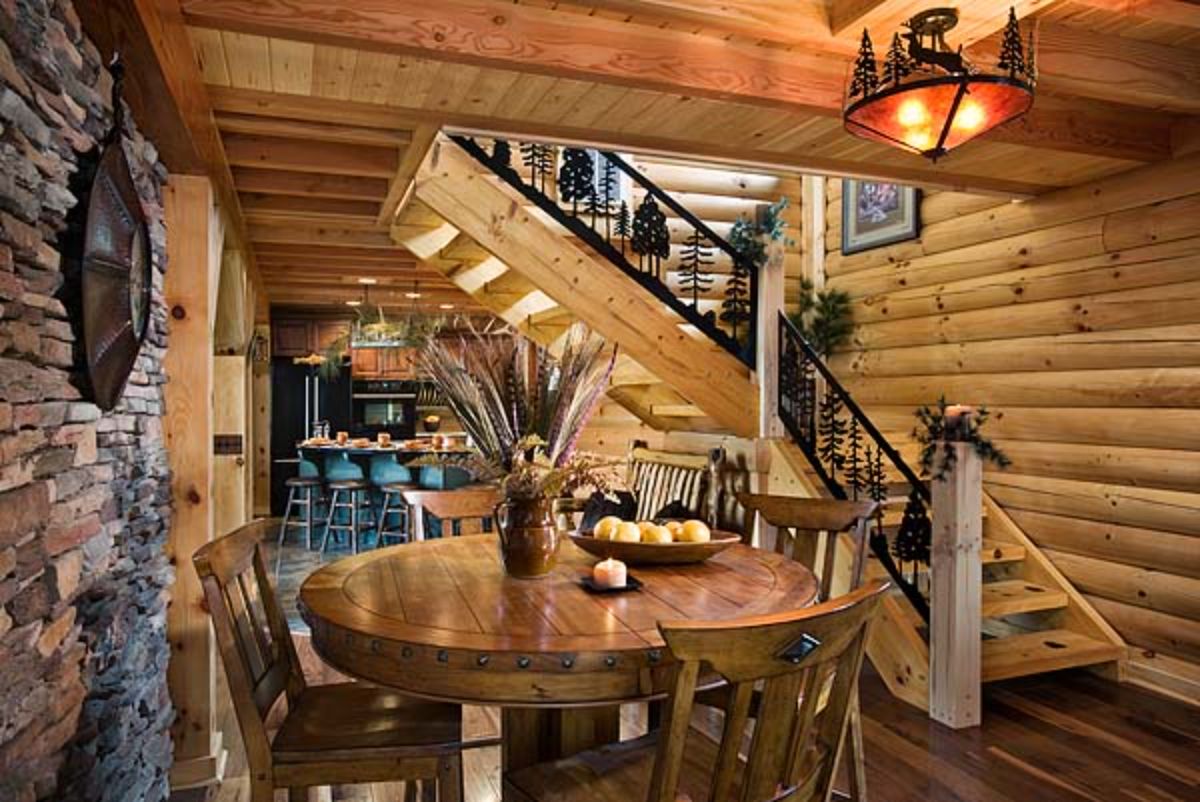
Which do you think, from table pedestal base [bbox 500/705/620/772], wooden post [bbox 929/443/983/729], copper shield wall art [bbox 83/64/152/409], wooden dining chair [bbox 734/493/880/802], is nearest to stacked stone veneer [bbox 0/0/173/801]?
copper shield wall art [bbox 83/64/152/409]

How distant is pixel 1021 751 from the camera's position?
10.4 feet

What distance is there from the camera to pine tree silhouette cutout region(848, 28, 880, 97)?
2.52 metres

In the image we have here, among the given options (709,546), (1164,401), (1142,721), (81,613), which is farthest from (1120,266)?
(81,613)

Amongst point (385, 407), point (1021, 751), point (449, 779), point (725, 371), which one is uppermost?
point (725, 371)

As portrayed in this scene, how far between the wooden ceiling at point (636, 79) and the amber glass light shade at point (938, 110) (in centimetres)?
25

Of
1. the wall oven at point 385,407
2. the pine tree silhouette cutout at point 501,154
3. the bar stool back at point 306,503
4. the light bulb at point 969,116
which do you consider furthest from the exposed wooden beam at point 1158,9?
the wall oven at point 385,407

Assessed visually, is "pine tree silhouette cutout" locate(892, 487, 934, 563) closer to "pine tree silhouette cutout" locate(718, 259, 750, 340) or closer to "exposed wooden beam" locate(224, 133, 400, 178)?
"pine tree silhouette cutout" locate(718, 259, 750, 340)

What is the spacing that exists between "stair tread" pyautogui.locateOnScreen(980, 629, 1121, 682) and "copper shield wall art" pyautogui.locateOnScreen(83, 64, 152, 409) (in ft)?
→ 11.9

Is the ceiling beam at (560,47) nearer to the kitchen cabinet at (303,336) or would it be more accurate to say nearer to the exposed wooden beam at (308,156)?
the exposed wooden beam at (308,156)

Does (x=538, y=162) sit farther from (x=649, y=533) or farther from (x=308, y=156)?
(x=649, y=533)

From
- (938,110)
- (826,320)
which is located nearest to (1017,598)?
(826,320)

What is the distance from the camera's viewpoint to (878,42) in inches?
109

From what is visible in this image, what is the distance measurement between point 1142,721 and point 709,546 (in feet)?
8.11

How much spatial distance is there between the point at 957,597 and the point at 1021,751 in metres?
0.61
